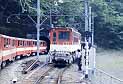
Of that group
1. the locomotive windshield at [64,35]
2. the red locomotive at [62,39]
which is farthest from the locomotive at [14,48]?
the locomotive windshield at [64,35]

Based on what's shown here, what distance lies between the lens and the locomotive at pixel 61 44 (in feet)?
96.6

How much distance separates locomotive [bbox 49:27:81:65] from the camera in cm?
2945

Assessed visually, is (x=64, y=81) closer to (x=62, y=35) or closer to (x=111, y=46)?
(x=62, y=35)

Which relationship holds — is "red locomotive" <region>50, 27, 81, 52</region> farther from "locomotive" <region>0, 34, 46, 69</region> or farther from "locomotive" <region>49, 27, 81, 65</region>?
"locomotive" <region>0, 34, 46, 69</region>

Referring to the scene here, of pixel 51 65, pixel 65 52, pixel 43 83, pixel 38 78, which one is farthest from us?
pixel 51 65

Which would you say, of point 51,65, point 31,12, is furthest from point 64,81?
point 31,12

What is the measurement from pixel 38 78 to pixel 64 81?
1.69 m

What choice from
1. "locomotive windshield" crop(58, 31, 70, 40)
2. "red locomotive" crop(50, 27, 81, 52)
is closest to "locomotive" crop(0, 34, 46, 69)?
"red locomotive" crop(50, 27, 81, 52)

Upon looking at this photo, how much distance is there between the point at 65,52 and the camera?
29547 millimetres

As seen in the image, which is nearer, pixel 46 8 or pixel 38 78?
pixel 38 78

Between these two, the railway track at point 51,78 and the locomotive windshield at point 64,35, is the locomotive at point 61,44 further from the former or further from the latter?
the railway track at point 51,78

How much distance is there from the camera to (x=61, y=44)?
2973cm

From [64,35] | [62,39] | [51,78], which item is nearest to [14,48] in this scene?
[62,39]

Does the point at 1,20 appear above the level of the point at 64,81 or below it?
above
